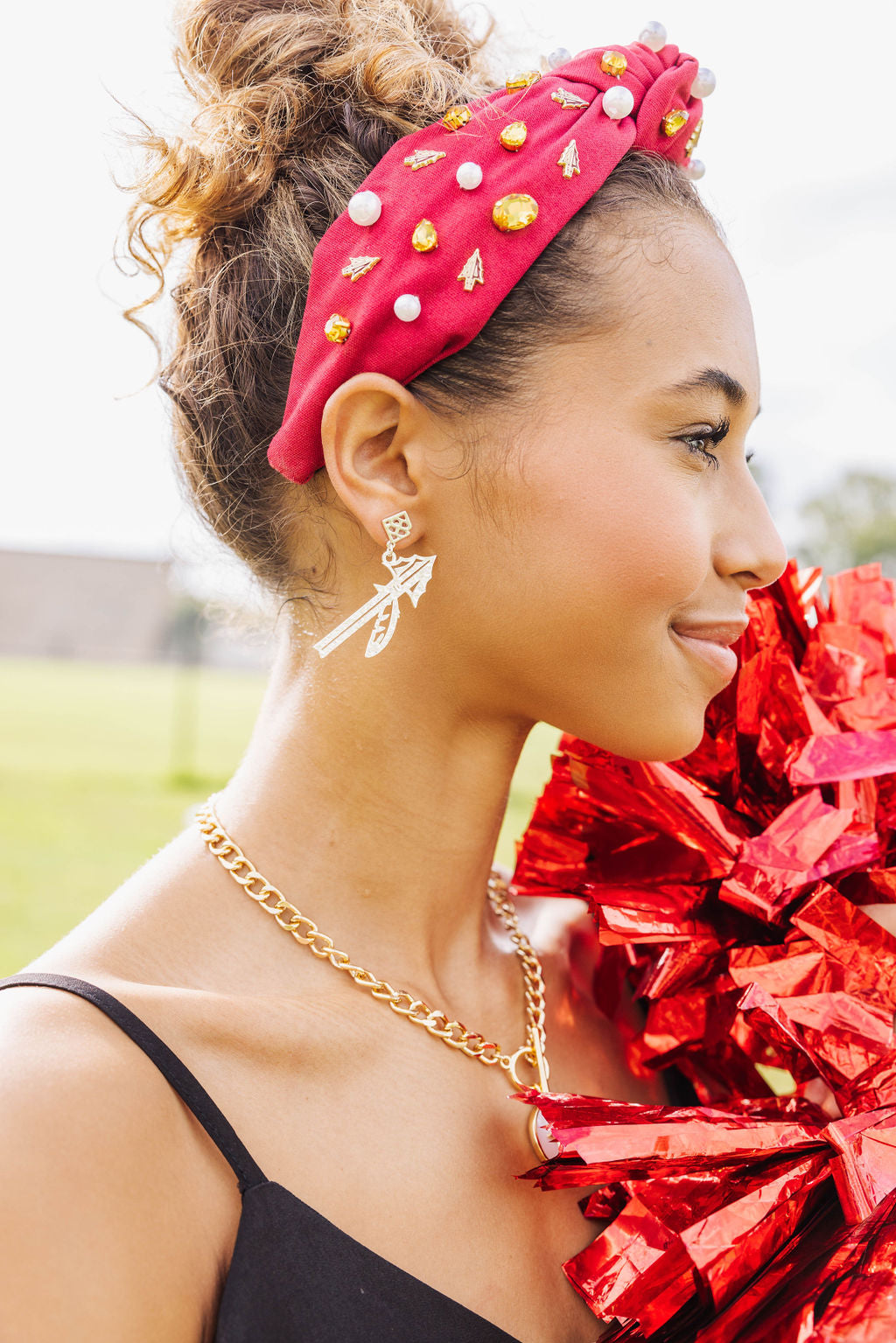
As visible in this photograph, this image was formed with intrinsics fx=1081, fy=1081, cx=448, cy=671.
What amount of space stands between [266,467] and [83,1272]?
94 cm

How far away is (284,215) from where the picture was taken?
1.36m

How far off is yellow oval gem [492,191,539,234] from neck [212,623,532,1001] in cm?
53

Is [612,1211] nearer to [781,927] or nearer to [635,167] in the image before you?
[781,927]

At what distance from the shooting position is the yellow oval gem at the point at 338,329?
1.28m

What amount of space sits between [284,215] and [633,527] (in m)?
0.60

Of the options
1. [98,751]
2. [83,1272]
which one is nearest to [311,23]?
[83,1272]

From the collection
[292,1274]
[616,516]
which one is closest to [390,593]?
[616,516]

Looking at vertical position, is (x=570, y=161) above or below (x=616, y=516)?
above

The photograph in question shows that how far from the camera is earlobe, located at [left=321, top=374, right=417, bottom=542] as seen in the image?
128cm

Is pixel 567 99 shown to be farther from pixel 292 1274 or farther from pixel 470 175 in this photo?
pixel 292 1274

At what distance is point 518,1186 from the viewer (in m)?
1.28

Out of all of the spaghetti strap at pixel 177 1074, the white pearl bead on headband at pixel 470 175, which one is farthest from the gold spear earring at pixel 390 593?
the spaghetti strap at pixel 177 1074

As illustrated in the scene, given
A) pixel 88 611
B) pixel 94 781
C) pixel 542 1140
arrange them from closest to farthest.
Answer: pixel 542 1140
pixel 94 781
pixel 88 611

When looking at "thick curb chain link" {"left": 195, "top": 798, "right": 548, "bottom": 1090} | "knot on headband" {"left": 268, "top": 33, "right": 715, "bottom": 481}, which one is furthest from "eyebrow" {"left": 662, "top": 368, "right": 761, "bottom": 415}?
"thick curb chain link" {"left": 195, "top": 798, "right": 548, "bottom": 1090}
